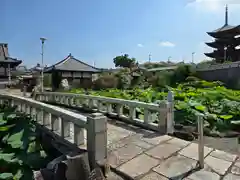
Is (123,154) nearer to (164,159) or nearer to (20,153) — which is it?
(164,159)

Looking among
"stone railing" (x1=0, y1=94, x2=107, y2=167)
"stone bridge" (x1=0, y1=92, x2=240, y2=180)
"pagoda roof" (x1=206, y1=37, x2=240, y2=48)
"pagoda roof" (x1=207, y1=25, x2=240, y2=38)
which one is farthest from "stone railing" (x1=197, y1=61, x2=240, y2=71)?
"stone railing" (x1=0, y1=94, x2=107, y2=167)

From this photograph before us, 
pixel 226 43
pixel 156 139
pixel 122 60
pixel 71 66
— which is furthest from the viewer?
pixel 122 60

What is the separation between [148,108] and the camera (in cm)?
491

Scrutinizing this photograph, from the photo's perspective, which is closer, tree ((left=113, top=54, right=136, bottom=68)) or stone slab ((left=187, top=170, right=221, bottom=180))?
stone slab ((left=187, top=170, right=221, bottom=180))

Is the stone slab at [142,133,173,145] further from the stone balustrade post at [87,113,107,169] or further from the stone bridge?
the stone balustrade post at [87,113,107,169]

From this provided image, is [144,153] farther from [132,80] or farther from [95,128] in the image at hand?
[132,80]

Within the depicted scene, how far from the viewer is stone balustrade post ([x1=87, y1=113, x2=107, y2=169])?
2.97m

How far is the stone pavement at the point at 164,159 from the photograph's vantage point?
9.08 feet

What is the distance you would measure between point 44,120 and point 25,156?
1.12m

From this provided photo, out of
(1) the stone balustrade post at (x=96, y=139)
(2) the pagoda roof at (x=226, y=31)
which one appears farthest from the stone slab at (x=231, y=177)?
(2) the pagoda roof at (x=226, y=31)

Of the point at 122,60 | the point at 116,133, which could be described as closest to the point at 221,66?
the point at 116,133

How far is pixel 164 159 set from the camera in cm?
320

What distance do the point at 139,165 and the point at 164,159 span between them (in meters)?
0.46

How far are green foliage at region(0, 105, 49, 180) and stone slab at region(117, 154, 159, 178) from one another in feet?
6.05
